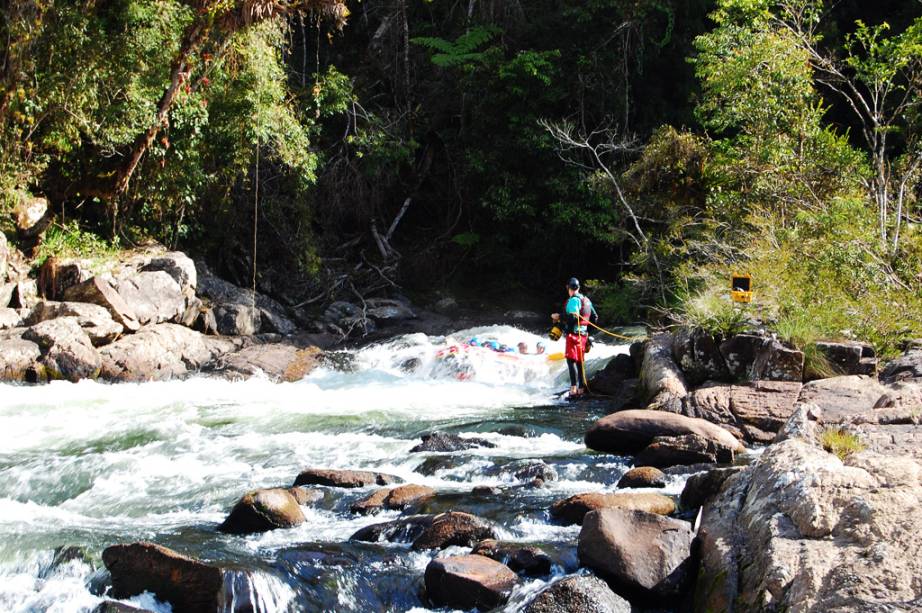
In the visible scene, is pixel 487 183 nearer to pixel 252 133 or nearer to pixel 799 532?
pixel 252 133

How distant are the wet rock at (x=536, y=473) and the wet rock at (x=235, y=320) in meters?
9.65

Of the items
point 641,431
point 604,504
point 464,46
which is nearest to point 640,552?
point 604,504

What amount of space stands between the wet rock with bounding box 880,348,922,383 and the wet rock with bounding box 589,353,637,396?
347 centimetres

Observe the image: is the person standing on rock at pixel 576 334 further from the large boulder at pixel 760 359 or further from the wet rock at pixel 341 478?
the wet rock at pixel 341 478

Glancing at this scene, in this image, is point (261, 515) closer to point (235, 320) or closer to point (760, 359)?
point (760, 359)

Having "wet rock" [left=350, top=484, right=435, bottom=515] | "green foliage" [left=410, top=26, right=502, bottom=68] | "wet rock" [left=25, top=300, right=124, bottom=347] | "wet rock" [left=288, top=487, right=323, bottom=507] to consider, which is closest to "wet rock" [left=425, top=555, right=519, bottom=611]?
"wet rock" [left=350, top=484, right=435, bottom=515]

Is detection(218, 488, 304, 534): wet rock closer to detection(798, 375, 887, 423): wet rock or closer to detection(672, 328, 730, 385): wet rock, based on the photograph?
detection(798, 375, 887, 423): wet rock

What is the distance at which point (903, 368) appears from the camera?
8.75 m

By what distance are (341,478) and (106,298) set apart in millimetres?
8476

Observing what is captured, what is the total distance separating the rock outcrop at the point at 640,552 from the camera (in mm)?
4840

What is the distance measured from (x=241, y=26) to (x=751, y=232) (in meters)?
8.80

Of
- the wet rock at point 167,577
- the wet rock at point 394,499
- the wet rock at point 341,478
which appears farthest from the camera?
the wet rock at point 341,478

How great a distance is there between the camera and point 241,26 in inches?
589

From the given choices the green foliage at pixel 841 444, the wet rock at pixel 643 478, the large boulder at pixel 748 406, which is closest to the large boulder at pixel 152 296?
the large boulder at pixel 748 406
